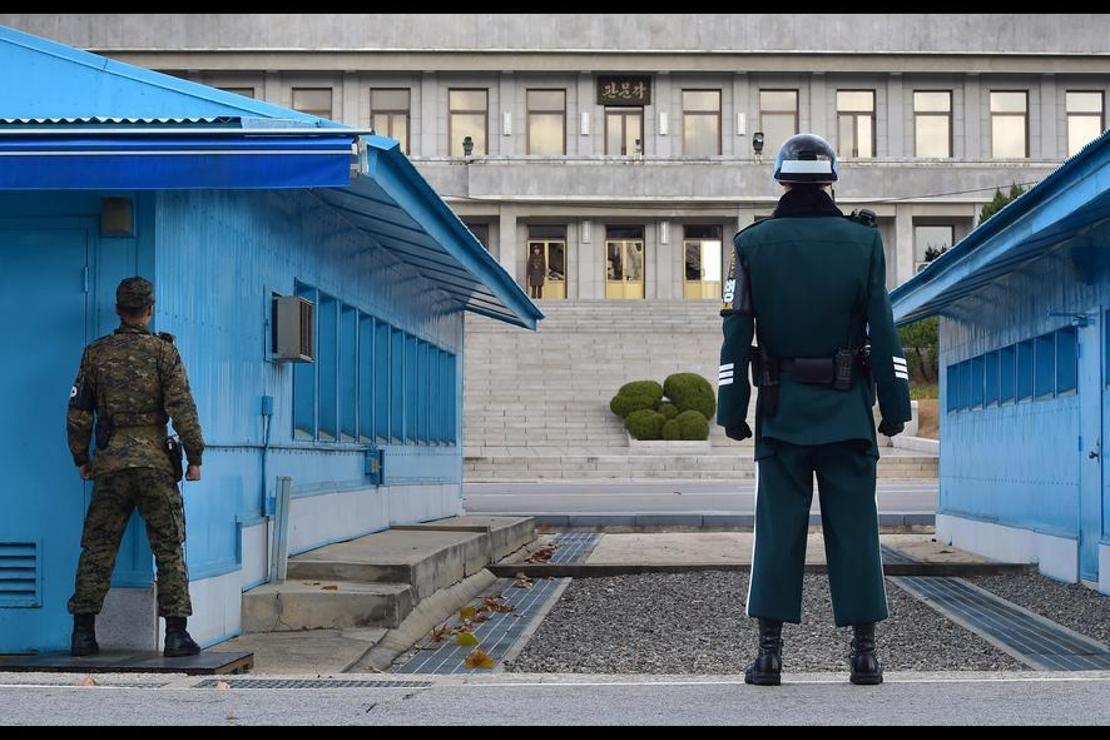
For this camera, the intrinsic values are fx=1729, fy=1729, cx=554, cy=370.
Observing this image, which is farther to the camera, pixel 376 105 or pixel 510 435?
pixel 376 105

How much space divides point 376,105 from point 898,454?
29.7 metres

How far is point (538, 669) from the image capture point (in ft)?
32.3

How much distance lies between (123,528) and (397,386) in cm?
884

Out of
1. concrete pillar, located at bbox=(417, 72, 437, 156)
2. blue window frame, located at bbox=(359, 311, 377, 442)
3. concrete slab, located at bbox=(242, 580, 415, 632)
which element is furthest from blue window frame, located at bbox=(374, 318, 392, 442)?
concrete pillar, located at bbox=(417, 72, 437, 156)

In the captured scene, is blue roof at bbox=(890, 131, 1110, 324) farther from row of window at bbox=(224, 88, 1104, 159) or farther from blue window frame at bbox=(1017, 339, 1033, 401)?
row of window at bbox=(224, 88, 1104, 159)

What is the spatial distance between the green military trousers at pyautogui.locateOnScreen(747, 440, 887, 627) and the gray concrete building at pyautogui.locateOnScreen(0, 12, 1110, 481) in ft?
177

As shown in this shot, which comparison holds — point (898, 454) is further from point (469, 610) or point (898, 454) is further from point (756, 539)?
point (756, 539)

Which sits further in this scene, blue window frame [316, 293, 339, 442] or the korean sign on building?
the korean sign on building

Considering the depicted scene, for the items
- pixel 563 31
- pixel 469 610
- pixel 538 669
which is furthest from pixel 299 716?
pixel 563 31

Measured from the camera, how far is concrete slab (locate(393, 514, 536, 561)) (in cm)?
1714

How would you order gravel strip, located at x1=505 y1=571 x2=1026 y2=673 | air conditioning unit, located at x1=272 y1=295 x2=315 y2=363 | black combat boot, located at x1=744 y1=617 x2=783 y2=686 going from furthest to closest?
air conditioning unit, located at x1=272 y1=295 x2=315 y2=363
gravel strip, located at x1=505 y1=571 x2=1026 y2=673
black combat boot, located at x1=744 y1=617 x2=783 y2=686

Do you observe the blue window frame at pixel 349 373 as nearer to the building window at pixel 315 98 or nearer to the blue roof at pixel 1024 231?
the blue roof at pixel 1024 231

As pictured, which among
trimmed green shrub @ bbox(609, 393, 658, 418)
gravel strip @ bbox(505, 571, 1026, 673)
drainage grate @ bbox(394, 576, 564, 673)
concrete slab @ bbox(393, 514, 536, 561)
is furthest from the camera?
trimmed green shrub @ bbox(609, 393, 658, 418)

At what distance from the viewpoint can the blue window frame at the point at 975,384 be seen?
1855 centimetres
